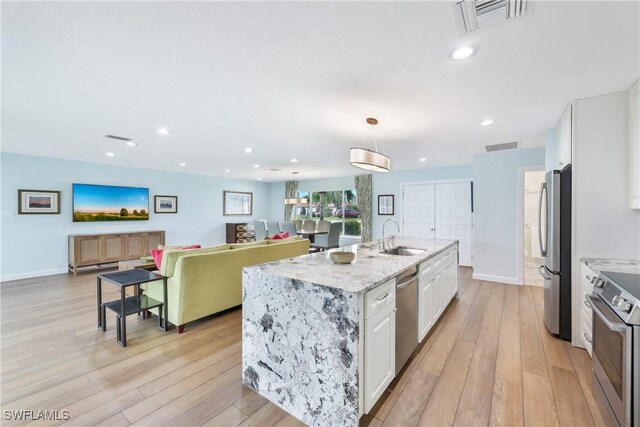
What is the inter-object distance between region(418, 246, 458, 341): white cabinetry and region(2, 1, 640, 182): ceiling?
5.46ft

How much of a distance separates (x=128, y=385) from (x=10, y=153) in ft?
18.8

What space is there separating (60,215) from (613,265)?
336 inches

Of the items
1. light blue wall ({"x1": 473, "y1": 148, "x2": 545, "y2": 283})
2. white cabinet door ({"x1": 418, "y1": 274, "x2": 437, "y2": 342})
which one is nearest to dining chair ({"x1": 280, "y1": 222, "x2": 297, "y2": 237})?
light blue wall ({"x1": 473, "y1": 148, "x2": 545, "y2": 283})

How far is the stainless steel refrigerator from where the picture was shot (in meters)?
2.74

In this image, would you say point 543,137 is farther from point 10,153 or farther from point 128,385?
point 10,153

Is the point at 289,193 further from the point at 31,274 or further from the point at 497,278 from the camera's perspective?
the point at 497,278

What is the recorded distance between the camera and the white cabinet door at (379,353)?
1.64m

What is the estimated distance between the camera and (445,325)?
314cm

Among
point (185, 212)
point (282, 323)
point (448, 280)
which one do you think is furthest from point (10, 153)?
point (448, 280)

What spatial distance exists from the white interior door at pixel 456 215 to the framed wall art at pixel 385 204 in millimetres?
1247

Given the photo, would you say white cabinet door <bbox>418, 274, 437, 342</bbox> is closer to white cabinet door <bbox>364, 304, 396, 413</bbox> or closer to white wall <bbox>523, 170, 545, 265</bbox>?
white cabinet door <bbox>364, 304, 396, 413</bbox>

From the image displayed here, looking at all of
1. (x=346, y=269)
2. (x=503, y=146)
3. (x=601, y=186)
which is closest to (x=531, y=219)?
(x=503, y=146)

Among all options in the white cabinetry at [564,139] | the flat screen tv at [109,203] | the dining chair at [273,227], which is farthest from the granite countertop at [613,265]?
the flat screen tv at [109,203]

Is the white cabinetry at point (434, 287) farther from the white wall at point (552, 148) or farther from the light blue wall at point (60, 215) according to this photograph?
the light blue wall at point (60, 215)
